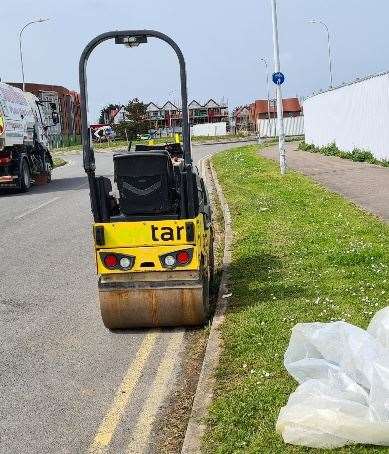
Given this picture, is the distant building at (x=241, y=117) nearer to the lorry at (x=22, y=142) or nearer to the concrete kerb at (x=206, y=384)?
the lorry at (x=22, y=142)

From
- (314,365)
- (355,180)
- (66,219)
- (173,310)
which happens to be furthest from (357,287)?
(355,180)

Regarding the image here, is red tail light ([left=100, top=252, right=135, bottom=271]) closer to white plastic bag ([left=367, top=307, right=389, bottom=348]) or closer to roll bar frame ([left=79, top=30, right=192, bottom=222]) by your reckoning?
roll bar frame ([left=79, top=30, right=192, bottom=222])

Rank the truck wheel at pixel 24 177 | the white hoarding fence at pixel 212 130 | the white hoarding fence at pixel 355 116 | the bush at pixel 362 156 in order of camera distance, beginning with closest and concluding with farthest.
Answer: the truck wheel at pixel 24 177, the white hoarding fence at pixel 355 116, the bush at pixel 362 156, the white hoarding fence at pixel 212 130

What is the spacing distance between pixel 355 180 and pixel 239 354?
14.1 metres

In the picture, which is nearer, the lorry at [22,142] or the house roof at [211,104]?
the lorry at [22,142]

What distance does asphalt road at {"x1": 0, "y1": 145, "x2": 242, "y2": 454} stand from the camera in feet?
14.8

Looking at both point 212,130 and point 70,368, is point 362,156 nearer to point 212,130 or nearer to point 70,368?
point 70,368

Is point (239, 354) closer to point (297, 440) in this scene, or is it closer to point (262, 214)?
point (297, 440)

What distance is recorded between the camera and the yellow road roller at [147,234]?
20.4ft

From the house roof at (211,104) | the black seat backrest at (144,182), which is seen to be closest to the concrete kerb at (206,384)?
the black seat backrest at (144,182)

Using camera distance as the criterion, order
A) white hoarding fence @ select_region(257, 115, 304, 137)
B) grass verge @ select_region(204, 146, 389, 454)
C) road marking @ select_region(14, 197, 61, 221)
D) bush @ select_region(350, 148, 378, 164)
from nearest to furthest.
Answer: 1. grass verge @ select_region(204, 146, 389, 454)
2. road marking @ select_region(14, 197, 61, 221)
3. bush @ select_region(350, 148, 378, 164)
4. white hoarding fence @ select_region(257, 115, 304, 137)

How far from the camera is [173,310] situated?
6.36m

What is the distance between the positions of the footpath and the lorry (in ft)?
31.0

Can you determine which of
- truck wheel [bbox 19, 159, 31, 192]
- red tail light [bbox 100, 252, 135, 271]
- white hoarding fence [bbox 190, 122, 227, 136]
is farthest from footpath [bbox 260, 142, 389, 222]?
white hoarding fence [bbox 190, 122, 227, 136]
